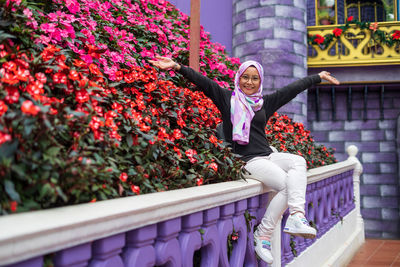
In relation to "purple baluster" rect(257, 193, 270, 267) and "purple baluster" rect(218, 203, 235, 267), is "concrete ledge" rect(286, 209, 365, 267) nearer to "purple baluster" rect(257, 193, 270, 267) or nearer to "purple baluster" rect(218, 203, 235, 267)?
"purple baluster" rect(257, 193, 270, 267)

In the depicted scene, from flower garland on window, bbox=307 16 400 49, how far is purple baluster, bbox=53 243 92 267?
8598 mm

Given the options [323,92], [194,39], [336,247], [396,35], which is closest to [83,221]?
[194,39]

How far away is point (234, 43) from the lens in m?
8.14

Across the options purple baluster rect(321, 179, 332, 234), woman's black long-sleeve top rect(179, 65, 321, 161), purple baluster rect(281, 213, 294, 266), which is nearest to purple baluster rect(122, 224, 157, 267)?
woman's black long-sleeve top rect(179, 65, 321, 161)

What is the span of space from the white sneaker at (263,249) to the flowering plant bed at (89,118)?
16.7 inches

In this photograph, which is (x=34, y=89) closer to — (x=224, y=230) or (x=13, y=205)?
(x=13, y=205)

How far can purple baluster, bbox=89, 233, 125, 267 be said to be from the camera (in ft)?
4.07

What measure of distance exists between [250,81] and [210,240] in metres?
1.28

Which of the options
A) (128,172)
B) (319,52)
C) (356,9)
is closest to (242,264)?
(128,172)

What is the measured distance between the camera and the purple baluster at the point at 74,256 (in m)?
1.11

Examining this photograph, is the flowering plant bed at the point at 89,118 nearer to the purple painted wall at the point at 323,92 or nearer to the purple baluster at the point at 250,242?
the purple baluster at the point at 250,242

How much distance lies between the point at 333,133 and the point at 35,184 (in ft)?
30.0

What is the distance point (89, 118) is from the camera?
1580mm

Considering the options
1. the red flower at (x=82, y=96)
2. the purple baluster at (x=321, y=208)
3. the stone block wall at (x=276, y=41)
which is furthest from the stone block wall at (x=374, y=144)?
the red flower at (x=82, y=96)
